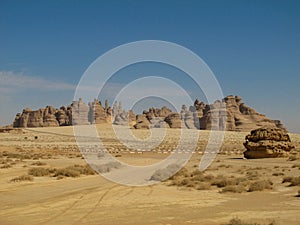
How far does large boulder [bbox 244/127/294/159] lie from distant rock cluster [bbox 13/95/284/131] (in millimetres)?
95384

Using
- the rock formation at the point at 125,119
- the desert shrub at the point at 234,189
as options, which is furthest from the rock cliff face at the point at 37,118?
the desert shrub at the point at 234,189

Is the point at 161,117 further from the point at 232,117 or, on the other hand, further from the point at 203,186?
the point at 203,186

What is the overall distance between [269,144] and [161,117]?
126 metres

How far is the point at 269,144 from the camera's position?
1159 inches

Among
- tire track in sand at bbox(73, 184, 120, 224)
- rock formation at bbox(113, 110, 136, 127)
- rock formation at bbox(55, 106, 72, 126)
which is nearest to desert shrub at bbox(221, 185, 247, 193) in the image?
tire track in sand at bbox(73, 184, 120, 224)

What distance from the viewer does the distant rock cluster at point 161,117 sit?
131 metres

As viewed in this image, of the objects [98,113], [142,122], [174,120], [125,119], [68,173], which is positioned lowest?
[68,173]

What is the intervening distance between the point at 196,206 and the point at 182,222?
211 centimetres

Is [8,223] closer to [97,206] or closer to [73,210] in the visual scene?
[73,210]

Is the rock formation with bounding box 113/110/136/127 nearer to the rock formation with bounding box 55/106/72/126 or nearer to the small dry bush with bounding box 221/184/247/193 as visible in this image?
the rock formation with bounding box 55/106/72/126

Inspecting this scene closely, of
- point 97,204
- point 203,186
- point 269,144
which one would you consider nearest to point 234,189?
point 203,186

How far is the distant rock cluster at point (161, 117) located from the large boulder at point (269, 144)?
95384mm

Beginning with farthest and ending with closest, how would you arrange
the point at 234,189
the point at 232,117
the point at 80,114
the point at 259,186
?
the point at 80,114, the point at 232,117, the point at 259,186, the point at 234,189

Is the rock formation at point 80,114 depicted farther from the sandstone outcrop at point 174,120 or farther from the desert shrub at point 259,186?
the desert shrub at point 259,186
